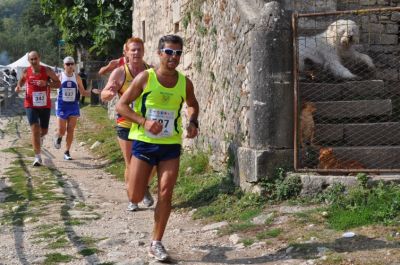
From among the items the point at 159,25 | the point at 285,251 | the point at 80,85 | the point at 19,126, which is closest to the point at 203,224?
the point at 285,251

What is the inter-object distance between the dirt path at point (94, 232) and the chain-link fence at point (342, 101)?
4.64ft

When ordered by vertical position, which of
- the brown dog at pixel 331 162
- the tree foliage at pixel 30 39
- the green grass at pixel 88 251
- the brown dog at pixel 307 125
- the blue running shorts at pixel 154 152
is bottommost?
the green grass at pixel 88 251

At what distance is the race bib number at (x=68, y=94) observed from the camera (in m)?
10.5

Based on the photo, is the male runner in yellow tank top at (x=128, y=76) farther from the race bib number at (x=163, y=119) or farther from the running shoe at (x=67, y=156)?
the running shoe at (x=67, y=156)

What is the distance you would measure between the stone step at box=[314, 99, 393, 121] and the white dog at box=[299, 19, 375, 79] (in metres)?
0.67

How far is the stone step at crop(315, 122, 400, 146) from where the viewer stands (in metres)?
6.70

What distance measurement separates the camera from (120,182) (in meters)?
8.74

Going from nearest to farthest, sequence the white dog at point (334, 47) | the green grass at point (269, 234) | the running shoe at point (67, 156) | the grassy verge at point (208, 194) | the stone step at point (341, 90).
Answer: the green grass at point (269, 234) < the grassy verge at point (208, 194) < the stone step at point (341, 90) < the white dog at point (334, 47) < the running shoe at point (67, 156)

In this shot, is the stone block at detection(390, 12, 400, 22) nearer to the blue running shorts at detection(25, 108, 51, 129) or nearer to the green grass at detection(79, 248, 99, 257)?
the blue running shorts at detection(25, 108, 51, 129)

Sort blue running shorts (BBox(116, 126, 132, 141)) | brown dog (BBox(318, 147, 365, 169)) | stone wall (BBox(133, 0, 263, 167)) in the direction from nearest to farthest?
1. brown dog (BBox(318, 147, 365, 169))
2. stone wall (BBox(133, 0, 263, 167))
3. blue running shorts (BBox(116, 126, 132, 141))

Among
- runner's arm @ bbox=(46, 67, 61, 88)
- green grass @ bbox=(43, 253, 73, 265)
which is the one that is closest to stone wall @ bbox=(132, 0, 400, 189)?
green grass @ bbox=(43, 253, 73, 265)

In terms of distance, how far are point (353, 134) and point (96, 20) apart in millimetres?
13343

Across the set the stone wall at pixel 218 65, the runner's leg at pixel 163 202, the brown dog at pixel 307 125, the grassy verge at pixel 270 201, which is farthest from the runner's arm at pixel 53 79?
the runner's leg at pixel 163 202

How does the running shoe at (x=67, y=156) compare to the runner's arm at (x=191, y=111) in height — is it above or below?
below
